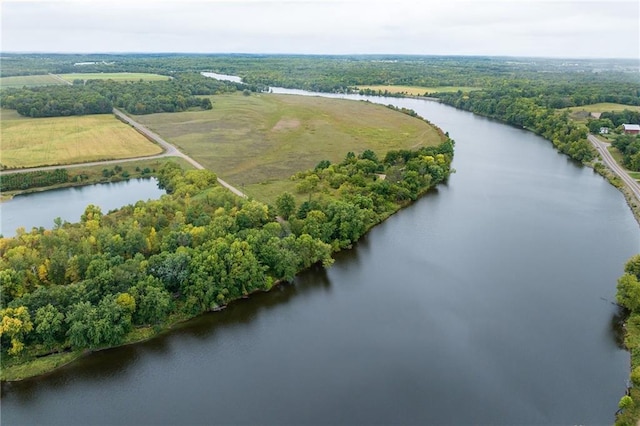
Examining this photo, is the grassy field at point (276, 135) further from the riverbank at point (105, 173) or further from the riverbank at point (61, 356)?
the riverbank at point (61, 356)

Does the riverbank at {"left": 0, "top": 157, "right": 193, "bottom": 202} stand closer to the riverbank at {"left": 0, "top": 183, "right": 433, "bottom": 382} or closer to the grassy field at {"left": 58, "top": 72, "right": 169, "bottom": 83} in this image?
the riverbank at {"left": 0, "top": 183, "right": 433, "bottom": 382}

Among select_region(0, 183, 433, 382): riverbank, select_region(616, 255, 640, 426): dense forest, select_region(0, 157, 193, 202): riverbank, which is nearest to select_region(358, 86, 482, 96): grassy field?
select_region(0, 157, 193, 202): riverbank

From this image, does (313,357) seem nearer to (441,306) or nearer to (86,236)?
(441,306)

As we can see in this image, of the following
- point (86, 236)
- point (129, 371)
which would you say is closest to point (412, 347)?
point (129, 371)

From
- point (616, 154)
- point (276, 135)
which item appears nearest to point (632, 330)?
point (616, 154)

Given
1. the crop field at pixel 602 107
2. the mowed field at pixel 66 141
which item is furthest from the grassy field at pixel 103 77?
the crop field at pixel 602 107
